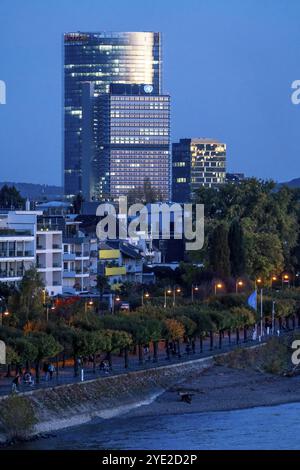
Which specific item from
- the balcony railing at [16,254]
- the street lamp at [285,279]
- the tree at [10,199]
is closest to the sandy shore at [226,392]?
the balcony railing at [16,254]

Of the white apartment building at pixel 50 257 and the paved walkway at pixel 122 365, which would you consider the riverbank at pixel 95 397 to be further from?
the white apartment building at pixel 50 257

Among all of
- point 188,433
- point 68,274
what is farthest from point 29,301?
point 68,274

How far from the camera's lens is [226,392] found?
40438 mm

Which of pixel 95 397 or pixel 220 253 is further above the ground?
pixel 220 253

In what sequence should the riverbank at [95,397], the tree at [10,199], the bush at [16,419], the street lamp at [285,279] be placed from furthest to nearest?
1. the tree at [10,199]
2. the street lamp at [285,279]
3. the riverbank at [95,397]
4. the bush at [16,419]

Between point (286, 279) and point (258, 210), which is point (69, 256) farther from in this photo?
point (286, 279)

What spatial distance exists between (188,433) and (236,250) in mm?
31039

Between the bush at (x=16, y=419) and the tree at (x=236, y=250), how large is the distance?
3253 centimetres

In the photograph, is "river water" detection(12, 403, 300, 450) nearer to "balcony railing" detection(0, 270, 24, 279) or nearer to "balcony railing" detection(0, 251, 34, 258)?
"balcony railing" detection(0, 270, 24, 279)

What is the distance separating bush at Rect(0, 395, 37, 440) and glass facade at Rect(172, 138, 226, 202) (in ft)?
421

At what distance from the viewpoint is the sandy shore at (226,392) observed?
1465 inches

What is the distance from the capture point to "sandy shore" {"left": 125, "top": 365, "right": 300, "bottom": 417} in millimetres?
37219

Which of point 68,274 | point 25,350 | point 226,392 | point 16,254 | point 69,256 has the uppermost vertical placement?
point 16,254
